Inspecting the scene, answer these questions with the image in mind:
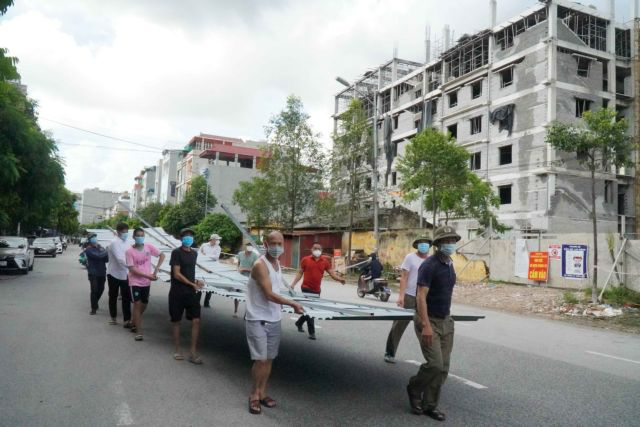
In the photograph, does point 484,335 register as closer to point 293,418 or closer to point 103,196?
point 293,418

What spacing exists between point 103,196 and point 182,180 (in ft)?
388

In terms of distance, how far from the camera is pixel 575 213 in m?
34.0

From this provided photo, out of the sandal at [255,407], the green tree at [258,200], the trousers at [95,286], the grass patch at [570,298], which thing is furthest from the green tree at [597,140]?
the green tree at [258,200]

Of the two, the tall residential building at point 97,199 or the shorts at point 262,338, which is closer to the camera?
the shorts at point 262,338

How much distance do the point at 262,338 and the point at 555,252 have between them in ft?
56.6

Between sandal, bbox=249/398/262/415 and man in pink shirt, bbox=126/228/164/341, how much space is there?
4.16m

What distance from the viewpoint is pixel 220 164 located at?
71.2m

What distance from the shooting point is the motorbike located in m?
17.4

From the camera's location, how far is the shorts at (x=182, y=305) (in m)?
7.09

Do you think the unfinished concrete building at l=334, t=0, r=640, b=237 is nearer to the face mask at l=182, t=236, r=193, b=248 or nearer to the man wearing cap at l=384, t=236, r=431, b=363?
the man wearing cap at l=384, t=236, r=431, b=363

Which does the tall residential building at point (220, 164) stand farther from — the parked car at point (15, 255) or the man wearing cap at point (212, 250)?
the man wearing cap at point (212, 250)

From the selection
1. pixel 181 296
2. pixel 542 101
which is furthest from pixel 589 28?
pixel 181 296

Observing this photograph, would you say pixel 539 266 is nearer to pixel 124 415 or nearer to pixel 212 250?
pixel 212 250

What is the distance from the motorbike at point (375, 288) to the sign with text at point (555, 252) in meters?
6.73
